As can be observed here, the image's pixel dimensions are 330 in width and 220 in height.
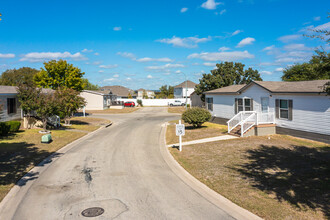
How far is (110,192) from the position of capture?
8.34 meters

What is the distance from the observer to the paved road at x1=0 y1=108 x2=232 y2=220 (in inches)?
268

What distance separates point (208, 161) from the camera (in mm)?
12094

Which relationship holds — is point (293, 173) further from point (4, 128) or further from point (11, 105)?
point (11, 105)

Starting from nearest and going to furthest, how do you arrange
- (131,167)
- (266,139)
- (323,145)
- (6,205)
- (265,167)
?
(6,205), (265,167), (131,167), (323,145), (266,139)

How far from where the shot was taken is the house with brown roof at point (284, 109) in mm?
16062

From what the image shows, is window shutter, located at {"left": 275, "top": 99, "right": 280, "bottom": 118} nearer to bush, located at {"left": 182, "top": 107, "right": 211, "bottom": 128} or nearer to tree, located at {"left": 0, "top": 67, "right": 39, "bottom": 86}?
bush, located at {"left": 182, "top": 107, "right": 211, "bottom": 128}

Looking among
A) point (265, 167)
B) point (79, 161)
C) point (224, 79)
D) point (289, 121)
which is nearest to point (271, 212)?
point (265, 167)

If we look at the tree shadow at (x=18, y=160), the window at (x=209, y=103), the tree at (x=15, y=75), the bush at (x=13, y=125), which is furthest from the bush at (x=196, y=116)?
the tree at (x=15, y=75)

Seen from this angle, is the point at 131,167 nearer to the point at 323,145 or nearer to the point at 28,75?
the point at 323,145

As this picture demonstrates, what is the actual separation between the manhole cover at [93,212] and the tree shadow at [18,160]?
390 centimetres

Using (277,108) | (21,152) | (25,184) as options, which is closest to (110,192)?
(25,184)

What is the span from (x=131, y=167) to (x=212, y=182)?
418 centimetres

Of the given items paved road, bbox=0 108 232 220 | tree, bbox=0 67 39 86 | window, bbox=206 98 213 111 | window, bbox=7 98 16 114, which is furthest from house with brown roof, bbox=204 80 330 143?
tree, bbox=0 67 39 86

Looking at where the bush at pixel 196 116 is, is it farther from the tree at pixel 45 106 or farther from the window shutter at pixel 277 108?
the tree at pixel 45 106
